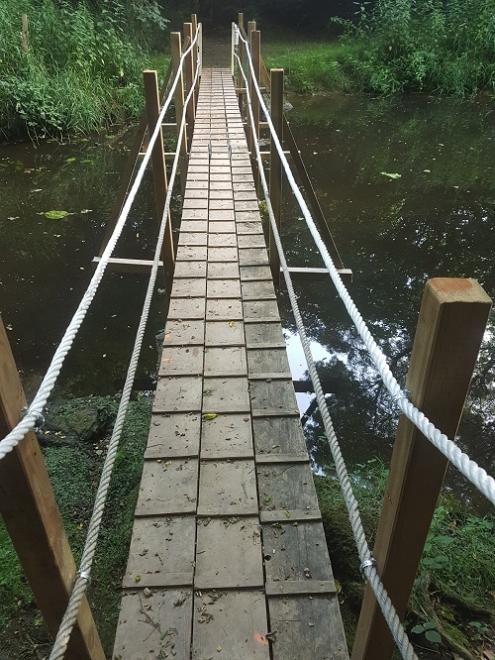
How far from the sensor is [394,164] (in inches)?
321

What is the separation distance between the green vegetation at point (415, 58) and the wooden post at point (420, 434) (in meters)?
12.4

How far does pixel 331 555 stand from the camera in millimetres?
2266

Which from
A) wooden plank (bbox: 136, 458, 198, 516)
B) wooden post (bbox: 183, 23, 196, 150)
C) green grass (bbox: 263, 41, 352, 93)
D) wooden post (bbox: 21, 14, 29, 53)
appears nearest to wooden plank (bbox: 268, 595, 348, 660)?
wooden plank (bbox: 136, 458, 198, 516)

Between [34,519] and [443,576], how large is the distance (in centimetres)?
207

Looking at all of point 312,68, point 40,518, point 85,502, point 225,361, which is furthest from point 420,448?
point 312,68

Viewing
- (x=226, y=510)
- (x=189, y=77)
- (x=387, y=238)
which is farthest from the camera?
(x=189, y=77)

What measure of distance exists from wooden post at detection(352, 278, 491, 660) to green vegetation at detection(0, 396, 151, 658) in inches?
61.9

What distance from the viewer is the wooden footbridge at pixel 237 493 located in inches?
30.5

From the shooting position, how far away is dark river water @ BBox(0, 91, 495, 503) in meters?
3.89

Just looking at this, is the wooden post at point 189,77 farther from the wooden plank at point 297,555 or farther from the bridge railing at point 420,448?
the bridge railing at point 420,448

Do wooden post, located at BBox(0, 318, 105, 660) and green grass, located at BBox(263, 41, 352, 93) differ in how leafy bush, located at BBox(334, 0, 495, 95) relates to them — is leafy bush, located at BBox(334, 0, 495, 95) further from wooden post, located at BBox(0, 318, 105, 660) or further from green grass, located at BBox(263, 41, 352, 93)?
wooden post, located at BBox(0, 318, 105, 660)

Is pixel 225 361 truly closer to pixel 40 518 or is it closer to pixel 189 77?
pixel 40 518

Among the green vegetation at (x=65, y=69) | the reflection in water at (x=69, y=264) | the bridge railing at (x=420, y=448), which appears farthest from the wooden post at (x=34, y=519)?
the green vegetation at (x=65, y=69)

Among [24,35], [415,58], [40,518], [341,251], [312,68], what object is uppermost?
[24,35]
